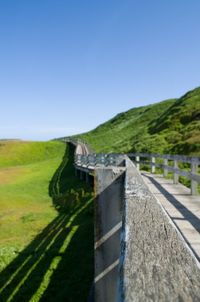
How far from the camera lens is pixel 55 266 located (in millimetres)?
10477

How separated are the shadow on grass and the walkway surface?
268cm

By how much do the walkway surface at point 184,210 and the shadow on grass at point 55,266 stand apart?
268cm

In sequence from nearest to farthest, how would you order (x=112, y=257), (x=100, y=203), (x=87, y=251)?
(x=112, y=257)
(x=100, y=203)
(x=87, y=251)

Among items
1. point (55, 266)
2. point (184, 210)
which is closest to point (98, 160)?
point (55, 266)

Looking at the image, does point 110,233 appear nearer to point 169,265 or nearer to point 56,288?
point 169,265

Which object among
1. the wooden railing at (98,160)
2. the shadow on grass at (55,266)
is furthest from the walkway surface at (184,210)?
the wooden railing at (98,160)

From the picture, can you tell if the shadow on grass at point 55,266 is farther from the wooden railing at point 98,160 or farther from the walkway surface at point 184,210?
the wooden railing at point 98,160

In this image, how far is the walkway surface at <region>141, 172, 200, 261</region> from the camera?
5.99 metres

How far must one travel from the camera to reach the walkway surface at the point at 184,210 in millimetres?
5993

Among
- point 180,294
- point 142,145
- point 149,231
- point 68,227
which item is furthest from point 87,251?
point 142,145

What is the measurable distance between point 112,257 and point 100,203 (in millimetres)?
733

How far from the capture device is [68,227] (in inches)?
575

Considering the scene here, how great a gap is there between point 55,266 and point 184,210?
164 inches

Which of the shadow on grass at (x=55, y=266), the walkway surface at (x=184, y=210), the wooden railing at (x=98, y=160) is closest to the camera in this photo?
the walkway surface at (x=184, y=210)
